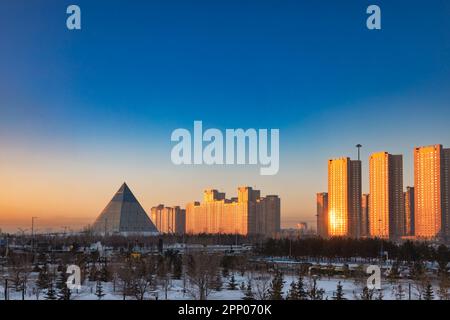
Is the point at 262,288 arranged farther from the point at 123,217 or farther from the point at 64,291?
the point at 123,217

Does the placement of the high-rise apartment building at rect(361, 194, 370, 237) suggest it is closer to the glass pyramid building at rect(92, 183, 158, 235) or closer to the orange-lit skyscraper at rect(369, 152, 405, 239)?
the orange-lit skyscraper at rect(369, 152, 405, 239)

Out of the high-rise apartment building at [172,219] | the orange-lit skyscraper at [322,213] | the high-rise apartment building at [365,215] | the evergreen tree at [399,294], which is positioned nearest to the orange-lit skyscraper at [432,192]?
the high-rise apartment building at [365,215]

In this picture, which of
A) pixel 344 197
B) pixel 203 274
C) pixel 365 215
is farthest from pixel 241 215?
pixel 203 274

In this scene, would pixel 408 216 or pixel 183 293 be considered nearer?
pixel 183 293

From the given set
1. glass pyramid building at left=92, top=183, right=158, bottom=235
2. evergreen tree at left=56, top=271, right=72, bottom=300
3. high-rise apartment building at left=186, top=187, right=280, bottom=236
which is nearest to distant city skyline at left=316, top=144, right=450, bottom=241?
high-rise apartment building at left=186, top=187, right=280, bottom=236

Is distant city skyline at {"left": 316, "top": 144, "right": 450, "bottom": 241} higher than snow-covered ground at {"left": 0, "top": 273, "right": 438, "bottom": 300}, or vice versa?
distant city skyline at {"left": 316, "top": 144, "right": 450, "bottom": 241}
